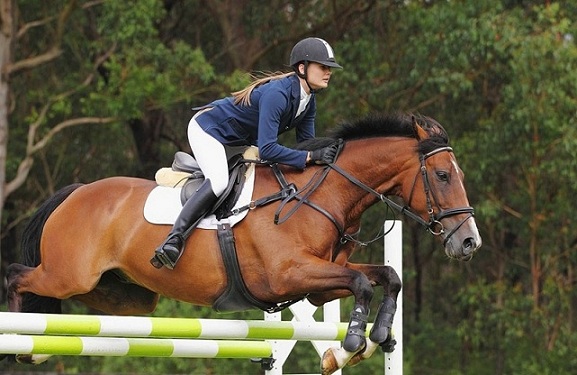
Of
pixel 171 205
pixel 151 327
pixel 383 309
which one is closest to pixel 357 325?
pixel 383 309

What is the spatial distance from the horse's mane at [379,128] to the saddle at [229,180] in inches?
12.8

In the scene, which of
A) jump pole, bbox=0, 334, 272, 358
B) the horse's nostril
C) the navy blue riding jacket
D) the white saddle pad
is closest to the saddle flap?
the white saddle pad

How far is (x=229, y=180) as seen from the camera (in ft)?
19.9

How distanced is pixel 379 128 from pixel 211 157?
931mm

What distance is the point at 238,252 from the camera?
19.4 ft

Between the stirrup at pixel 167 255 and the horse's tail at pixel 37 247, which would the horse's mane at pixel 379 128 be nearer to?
the stirrup at pixel 167 255

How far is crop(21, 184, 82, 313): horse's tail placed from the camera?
6.48m

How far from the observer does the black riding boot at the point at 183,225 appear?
19.3 ft

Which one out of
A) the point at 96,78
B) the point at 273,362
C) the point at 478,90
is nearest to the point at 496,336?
the point at 478,90

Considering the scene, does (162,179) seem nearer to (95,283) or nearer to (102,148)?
(95,283)

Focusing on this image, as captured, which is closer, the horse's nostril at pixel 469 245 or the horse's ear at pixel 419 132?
the horse's nostril at pixel 469 245

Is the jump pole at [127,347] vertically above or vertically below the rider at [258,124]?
below

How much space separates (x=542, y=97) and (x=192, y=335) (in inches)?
447

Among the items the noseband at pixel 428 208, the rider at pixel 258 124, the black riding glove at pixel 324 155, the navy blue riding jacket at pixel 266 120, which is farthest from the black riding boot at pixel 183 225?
the noseband at pixel 428 208
